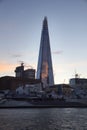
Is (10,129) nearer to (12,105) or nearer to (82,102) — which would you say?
(12,105)

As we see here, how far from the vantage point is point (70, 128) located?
58844mm

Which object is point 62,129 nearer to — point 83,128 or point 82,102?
point 83,128

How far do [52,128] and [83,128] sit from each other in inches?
201

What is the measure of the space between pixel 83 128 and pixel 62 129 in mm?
3920

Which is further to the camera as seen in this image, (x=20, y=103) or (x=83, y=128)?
(x=20, y=103)

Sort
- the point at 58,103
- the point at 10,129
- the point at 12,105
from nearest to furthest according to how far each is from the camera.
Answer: the point at 10,129 → the point at 12,105 → the point at 58,103

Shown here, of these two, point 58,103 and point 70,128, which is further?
point 58,103

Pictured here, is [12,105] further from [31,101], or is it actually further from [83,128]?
[83,128]

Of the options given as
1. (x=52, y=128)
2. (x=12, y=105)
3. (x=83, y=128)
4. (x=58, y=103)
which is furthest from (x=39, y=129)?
(x=58, y=103)

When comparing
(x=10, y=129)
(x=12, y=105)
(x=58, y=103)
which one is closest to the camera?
(x=10, y=129)

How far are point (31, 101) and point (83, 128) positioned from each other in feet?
410

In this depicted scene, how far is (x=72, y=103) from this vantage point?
603 ft

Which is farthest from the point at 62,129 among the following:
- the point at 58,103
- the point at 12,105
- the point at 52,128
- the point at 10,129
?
the point at 58,103

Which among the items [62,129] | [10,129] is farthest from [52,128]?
[10,129]
